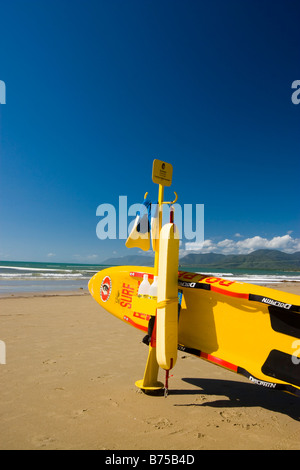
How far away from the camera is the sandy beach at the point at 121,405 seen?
2666mm

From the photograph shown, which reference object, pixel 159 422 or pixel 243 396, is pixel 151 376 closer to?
pixel 159 422

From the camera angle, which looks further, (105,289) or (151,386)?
(105,289)

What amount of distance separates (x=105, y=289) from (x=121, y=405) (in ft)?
5.24

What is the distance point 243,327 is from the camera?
10.8 ft

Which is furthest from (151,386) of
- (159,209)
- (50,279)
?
(50,279)

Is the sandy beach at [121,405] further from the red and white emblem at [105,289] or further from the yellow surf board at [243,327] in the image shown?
the red and white emblem at [105,289]

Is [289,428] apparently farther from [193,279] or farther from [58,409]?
[58,409]

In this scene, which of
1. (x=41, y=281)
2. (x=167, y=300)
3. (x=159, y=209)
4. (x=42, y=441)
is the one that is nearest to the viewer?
(x=42, y=441)

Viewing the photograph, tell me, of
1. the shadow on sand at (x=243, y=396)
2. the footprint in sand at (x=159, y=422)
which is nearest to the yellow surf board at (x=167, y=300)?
the footprint in sand at (x=159, y=422)

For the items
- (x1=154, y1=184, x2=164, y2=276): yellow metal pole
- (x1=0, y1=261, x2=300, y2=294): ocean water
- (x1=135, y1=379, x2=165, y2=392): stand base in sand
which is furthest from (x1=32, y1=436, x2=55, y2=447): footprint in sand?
(x1=0, y1=261, x2=300, y2=294): ocean water

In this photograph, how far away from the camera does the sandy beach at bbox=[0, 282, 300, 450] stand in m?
2.67

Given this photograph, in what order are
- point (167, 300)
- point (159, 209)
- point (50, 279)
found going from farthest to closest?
point (50, 279), point (159, 209), point (167, 300)
